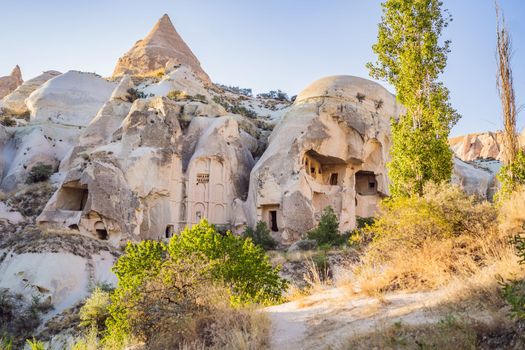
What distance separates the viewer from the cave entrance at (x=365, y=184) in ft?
108

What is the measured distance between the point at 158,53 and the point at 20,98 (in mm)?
27449

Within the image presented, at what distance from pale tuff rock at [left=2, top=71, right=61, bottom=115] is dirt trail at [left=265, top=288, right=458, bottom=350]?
41.1m

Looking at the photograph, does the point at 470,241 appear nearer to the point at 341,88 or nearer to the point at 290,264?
the point at 290,264

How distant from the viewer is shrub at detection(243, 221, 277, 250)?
946 inches

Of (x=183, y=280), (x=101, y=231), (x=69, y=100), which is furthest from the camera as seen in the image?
(x=69, y=100)

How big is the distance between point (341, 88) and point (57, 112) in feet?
75.1

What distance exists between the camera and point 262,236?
24.2m

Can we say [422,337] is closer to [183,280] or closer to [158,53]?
[183,280]

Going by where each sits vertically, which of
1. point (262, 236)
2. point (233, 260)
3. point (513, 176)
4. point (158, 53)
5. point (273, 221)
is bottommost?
point (233, 260)

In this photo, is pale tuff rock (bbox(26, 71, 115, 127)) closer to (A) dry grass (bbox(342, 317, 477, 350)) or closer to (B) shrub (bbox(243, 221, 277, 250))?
(B) shrub (bbox(243, 221, 277, 250))

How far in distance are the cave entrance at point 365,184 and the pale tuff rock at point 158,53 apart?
37.6m

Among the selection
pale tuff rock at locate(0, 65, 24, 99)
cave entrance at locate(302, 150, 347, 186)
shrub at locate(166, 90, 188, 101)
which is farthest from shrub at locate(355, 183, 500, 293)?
pale tuff rock at locate(0, 65, 24, 99)

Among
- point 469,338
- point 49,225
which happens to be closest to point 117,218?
point 49,225

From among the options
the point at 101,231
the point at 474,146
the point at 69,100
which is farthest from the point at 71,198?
the point at 474,146
